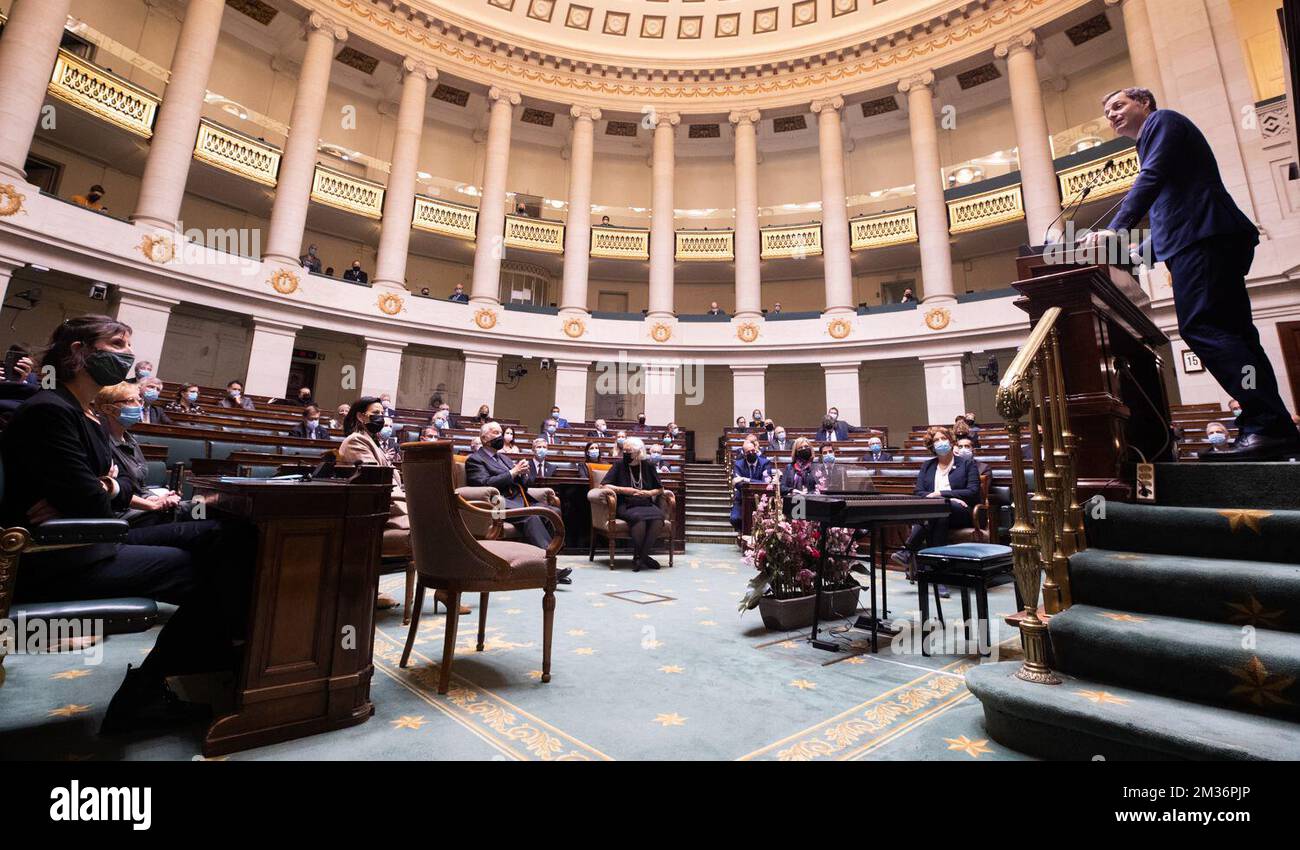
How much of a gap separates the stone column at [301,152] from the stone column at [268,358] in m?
1.60

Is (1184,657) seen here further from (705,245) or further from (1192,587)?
(705,245)

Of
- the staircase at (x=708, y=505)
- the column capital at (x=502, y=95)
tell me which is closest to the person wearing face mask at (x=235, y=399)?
the staircase at (x=708, y=505)

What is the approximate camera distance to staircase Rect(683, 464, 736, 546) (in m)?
8.73

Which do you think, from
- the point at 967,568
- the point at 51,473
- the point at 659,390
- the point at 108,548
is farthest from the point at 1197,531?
the point at 659,390

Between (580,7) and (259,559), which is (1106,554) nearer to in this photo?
(259,559)

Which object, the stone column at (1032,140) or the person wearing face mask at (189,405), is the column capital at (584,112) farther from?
the person wearing face mask at (189,405)

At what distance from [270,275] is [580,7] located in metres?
12.5

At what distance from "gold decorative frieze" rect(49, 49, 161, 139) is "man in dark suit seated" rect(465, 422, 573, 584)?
13.6 metres

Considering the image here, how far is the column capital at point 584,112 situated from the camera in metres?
16.4

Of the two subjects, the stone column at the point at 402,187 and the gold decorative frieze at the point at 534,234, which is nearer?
the stone column at the point at 402,187


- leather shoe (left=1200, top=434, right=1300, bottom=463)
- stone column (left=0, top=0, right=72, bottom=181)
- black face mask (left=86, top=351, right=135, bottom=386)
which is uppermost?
stone column (left=0, top=0, right=72, bottom=181)

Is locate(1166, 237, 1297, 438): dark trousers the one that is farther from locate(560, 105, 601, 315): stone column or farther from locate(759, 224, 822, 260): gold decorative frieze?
locate(759, 224, 822, 260): gold decorative frieze

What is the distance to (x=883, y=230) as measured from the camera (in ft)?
52.4

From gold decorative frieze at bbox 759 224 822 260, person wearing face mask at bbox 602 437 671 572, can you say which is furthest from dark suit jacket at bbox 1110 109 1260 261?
gold decorative frieze at bbox 759 224 822 260
